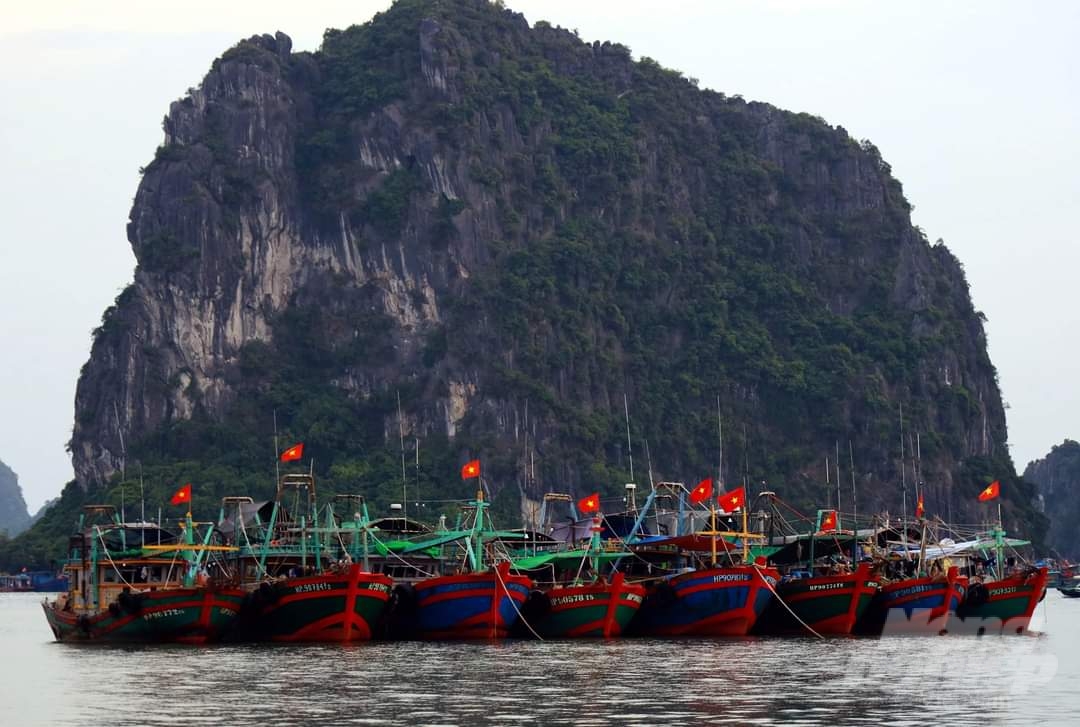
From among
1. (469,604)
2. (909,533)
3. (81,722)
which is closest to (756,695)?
(81,722)

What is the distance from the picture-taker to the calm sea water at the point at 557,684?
187 feet

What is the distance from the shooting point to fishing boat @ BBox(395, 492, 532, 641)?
89.8m

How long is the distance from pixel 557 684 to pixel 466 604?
24619mm

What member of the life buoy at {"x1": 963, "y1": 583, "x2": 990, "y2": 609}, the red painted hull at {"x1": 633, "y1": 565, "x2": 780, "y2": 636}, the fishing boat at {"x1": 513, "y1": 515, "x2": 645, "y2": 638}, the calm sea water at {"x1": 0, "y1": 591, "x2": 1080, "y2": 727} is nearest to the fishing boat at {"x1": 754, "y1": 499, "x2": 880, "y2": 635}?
the red painted hull at {"x1": 633, "y1": 565, "x2": 780, "y2": 636}

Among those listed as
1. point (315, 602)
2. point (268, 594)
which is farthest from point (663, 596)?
point (268, 594)

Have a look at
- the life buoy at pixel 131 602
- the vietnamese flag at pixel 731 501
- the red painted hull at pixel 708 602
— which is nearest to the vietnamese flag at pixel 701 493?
the vietnamese flag at pixel 731 501

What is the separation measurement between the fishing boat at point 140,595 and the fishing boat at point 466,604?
802cm

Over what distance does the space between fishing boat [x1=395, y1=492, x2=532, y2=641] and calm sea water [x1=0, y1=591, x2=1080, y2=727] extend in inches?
106

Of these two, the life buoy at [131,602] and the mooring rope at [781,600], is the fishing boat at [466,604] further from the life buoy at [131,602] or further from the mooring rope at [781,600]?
the life buoy at [131,602]

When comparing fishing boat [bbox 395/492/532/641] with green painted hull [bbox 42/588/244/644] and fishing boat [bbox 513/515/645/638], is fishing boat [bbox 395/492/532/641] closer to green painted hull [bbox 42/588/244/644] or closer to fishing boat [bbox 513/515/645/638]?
fishing boat [bbox 513/515/645/638]

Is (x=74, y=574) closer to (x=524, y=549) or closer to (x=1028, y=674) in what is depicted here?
(x=524, y=549)

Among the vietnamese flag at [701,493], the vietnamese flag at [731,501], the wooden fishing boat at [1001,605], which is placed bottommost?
the wooden fishing boat at [1001,605]

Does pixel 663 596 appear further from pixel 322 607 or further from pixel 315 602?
pixel 315 602

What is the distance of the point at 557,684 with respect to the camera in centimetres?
6588
